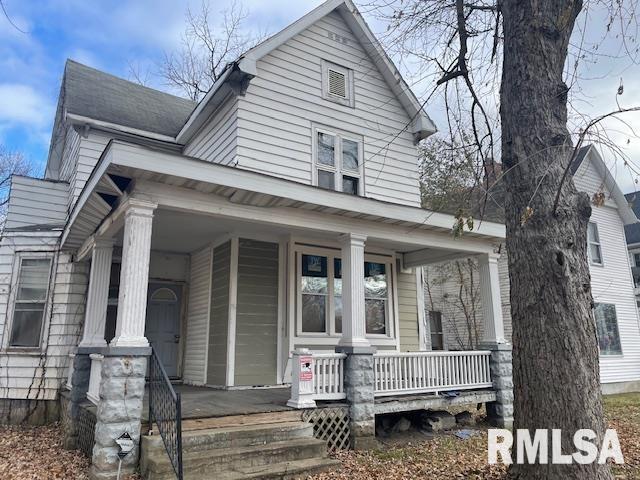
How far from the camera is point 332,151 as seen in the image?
9164 millimetres

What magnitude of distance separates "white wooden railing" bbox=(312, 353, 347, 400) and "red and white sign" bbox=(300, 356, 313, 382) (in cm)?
8

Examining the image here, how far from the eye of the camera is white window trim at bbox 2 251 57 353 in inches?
333

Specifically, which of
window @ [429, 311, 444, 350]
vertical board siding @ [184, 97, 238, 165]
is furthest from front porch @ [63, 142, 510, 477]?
window @ [429, 311, 444, 350]

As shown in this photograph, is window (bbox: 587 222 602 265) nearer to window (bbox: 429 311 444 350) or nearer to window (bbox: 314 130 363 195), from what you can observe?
window (bbox: 429 311 444 350)

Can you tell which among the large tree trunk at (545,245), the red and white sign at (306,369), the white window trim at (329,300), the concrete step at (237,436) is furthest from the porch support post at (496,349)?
the large tree trunk at (545,245)

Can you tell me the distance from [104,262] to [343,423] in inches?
171

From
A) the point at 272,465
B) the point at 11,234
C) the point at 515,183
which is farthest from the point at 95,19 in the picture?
the point at 11,234

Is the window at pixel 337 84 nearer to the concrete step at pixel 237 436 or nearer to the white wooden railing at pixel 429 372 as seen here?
the white wooden railing at pixel 429 372

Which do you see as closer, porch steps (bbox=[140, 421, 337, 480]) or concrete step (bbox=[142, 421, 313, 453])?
porch steps (bbox=[140, 421, 337, 480])

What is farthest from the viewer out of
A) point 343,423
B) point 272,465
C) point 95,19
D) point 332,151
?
point 332,151

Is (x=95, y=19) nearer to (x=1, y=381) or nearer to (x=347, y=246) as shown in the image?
(x=347, y=246)

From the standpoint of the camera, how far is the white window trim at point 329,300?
8.16m

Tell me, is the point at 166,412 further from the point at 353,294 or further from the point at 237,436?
the point at 353,294

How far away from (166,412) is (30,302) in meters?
5.51
